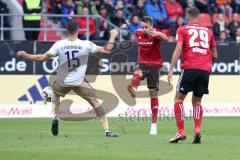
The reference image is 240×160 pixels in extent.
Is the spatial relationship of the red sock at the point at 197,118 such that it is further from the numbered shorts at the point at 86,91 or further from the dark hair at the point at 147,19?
the dark hair at the point at 147,19

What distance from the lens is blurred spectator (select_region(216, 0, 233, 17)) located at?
32938 mm

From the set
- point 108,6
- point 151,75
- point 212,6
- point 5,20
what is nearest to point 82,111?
point 5,20

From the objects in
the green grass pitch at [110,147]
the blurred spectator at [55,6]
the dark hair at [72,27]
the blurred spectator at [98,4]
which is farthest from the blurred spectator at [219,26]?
the dark hair at [72,27]

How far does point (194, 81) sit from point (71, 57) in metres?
2.87

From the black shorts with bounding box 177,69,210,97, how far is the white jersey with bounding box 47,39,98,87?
238cm

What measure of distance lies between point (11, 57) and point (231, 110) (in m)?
6.90

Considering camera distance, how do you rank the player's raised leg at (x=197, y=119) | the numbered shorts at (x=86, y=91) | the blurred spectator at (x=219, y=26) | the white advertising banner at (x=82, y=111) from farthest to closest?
the blurred spectator at (x=219, y=26) < the white advertising banner at (x=82, y=111) < the numbered shorts at (x=86, y=91) < the player's raised leg at (x=197, y=119)

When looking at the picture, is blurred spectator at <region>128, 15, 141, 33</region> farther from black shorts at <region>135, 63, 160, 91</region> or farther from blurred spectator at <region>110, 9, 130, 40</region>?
black shorts at <region>135, 63, 160, 91</region>

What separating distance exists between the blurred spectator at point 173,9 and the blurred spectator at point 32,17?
17.7 feet

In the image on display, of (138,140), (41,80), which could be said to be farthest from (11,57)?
(138,140)

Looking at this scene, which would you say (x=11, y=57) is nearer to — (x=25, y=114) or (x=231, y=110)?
(x=25, y=114)

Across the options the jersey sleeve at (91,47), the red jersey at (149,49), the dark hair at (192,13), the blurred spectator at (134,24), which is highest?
the dark hair at (192,13)

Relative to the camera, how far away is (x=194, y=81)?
1475cm

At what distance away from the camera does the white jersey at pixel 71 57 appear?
16406 millimetres
